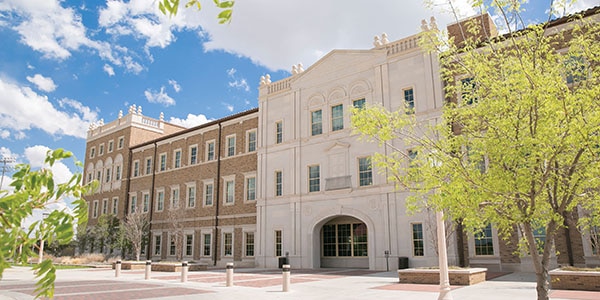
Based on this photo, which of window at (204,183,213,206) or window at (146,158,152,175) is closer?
window at (204,183,213,206)

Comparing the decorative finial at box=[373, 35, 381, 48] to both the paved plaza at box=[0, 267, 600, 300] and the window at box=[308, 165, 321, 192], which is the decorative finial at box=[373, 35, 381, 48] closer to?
the window at box=[308, 165, 321, 192]

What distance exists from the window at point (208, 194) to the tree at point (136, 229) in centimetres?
567

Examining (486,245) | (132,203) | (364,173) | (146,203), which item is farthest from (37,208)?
(132,203)

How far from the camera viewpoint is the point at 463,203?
7660mm

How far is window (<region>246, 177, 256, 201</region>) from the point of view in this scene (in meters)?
32.1

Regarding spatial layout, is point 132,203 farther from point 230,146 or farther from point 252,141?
point 252,141

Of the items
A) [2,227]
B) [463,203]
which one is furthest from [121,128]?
[2,227]

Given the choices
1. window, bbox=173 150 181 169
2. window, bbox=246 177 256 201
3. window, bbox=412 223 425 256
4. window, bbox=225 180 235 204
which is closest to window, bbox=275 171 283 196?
window, bbox=246 177 256 201

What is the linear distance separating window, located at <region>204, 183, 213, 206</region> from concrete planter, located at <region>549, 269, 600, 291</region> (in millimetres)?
25973

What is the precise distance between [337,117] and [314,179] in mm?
4184

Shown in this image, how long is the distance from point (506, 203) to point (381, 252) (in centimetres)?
1693

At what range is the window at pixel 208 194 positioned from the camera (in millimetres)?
35125

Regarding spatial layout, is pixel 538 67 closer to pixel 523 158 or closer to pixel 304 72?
pixel 523 158

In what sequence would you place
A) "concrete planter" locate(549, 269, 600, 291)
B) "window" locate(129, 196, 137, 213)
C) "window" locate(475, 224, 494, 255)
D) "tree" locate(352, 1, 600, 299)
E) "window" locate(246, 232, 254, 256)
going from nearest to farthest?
"tree" locate(352, 1, 600, 299)
"concrete planter" locate(549, 269, 600, 291)
"window" locate(475, 224, 494, 255)
"window" locate(246, 232, 254, 256)
"window" locate(129, 196, 137, 213)
